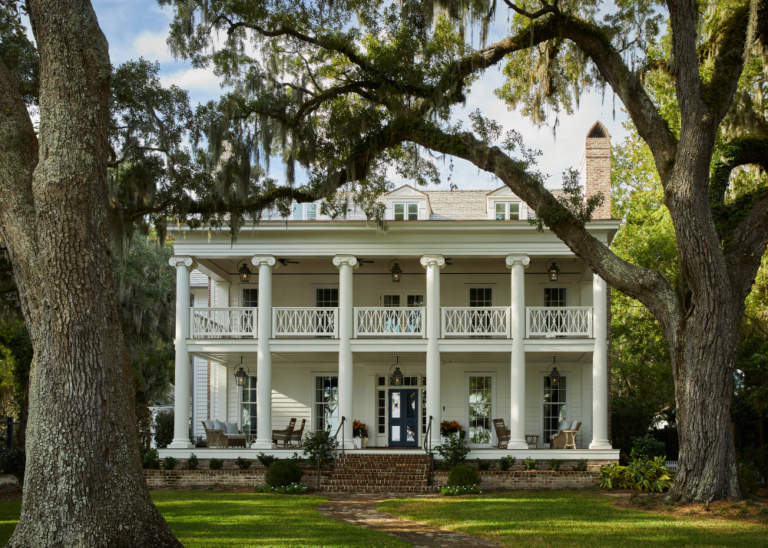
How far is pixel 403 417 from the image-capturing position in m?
20.0

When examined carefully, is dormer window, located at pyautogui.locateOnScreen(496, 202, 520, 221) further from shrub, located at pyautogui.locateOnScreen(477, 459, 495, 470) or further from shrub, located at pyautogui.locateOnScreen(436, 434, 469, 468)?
shrub, located at pyautogui.locateOnScreen(477, 459, 495, 470)

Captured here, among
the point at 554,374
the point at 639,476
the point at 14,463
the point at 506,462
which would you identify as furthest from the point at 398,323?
the point at 14,463

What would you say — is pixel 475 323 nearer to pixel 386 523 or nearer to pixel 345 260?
pixel 345 260

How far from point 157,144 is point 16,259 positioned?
229 inches

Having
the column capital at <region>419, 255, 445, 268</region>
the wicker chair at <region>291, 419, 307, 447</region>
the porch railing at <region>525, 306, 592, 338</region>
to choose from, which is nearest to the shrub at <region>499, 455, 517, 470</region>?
the porch railing at <region>525, 306, 592, 338</region>

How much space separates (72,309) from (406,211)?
555 inches

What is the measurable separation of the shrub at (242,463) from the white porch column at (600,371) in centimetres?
794

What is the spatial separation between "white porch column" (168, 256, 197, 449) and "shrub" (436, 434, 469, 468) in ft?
19.8

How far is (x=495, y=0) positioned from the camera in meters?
12.1

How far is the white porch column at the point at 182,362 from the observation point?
1727 cm

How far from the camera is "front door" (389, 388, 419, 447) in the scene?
1980 cm

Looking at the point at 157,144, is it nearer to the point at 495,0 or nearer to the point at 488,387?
the point at 495,0

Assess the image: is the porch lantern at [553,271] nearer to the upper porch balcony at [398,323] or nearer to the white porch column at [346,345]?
the upper porch balcony at [398,323]

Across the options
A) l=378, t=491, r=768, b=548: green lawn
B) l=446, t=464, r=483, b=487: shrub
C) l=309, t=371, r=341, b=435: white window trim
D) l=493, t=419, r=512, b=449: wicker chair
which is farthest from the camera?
l=309, t=371, r=341, b=435: white window trim
